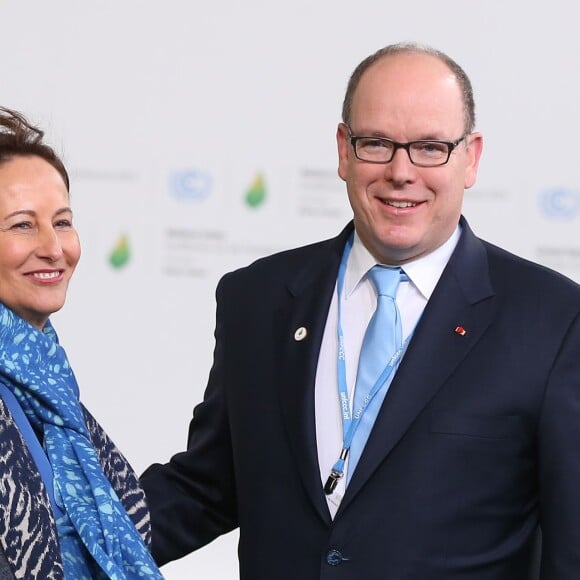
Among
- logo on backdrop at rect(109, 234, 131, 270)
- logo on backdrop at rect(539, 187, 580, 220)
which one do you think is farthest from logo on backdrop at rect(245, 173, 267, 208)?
logo on backdrop at rect(539, 187, 580, 220)

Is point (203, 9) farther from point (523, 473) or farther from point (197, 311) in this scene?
point (523, 473)

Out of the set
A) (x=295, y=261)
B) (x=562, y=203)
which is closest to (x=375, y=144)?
(x=295, y=261)

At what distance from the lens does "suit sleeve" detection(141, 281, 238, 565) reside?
9.12 ft

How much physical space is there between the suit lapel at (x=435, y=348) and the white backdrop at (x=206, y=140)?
2.06 meters

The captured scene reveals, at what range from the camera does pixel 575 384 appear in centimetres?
242

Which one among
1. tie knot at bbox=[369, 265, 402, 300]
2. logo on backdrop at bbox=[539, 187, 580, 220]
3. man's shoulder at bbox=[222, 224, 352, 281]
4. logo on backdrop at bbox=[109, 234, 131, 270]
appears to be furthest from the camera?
logo on backdrop at bbox=[109, 234, 131, 270]

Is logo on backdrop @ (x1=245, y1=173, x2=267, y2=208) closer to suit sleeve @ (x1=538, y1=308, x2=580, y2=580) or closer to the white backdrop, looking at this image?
the white backdrop

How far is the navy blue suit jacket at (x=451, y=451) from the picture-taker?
7.94ft

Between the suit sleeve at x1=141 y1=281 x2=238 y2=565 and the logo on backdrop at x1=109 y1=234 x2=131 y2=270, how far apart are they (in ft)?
6.75

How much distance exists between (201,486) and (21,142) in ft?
2.87

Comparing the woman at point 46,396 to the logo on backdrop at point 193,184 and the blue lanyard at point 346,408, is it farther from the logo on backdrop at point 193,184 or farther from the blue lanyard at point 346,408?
the logo on backdrop at point 193,184

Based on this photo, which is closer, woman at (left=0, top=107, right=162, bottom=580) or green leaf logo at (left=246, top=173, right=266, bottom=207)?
woman at (left=0, top=107, right=162, bottom=580)

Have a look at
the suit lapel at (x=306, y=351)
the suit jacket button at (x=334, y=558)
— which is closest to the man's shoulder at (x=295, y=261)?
the suit lapel at (x=306, y=351)

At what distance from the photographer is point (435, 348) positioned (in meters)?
2.48
